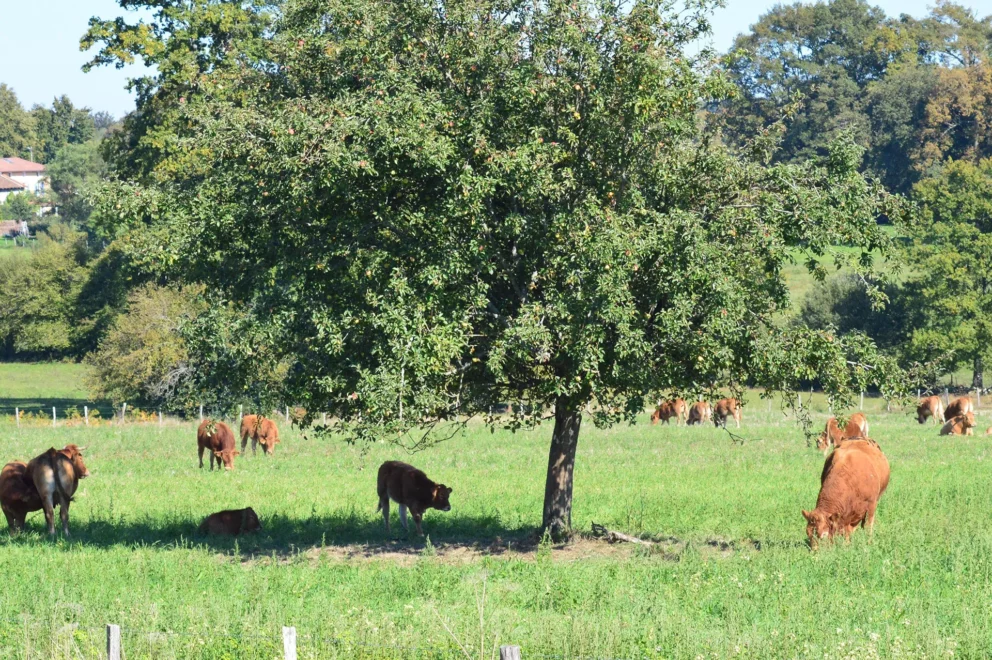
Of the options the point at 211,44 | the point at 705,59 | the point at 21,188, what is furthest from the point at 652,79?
the point at 21,188

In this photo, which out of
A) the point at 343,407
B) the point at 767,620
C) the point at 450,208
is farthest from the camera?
the point at 343,407

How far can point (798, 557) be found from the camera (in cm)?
1661

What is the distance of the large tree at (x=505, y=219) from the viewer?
16438mm

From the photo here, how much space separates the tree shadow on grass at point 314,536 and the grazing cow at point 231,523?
0.13m

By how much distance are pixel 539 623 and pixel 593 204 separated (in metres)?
6.21

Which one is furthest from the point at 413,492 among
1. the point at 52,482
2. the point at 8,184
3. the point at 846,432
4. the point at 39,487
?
the point at 8,184

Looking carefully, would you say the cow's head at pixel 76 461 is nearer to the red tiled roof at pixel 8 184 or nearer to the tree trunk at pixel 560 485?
the tree trunk at pixel 560 485

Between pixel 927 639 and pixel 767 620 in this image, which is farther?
pixel 767 620

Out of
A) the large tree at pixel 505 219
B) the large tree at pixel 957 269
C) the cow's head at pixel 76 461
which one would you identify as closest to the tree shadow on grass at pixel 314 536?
the cow's head at pixel 76 461

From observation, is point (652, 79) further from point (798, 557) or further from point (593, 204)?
point (798, 557)

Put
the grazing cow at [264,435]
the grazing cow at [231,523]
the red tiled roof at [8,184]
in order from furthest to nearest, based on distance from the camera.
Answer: the red tiled roof at [8,184], the grazing cow at [264,435], the grazing cow at [231,523]

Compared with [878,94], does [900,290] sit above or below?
below

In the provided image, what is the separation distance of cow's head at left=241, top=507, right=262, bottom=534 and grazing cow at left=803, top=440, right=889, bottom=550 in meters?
9.22

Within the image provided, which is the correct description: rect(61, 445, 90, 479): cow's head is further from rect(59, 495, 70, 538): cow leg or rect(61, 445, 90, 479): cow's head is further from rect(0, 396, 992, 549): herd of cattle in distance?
rect(59, 495, 70, 538): cow leg
